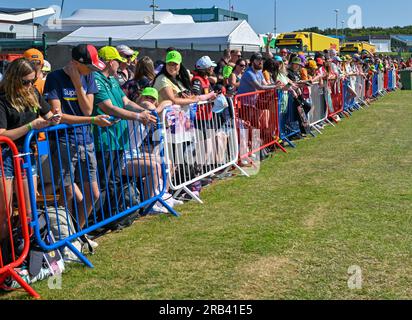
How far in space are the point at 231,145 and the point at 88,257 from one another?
156 inches

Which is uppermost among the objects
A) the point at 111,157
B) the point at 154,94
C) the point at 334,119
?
the point at 154,94

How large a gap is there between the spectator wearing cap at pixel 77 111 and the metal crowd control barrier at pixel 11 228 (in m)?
0.70

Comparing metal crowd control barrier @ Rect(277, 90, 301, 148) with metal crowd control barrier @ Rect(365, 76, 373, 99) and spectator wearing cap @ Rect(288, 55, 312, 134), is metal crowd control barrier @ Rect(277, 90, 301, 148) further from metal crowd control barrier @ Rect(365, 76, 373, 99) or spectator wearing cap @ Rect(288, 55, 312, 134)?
metal crowd control barrier @ Rect(365, 76, 373, 99)

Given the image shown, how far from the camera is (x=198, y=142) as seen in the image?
7.68 meters

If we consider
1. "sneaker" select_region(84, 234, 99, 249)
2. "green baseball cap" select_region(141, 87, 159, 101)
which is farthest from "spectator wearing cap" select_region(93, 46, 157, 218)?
"sneaker" select_region(84, 234, 99, 249)

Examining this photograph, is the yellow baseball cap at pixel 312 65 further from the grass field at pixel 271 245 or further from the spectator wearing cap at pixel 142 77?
the spectator wearing cap at pixel 142 77

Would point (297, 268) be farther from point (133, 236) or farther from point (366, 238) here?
point (133, 236)

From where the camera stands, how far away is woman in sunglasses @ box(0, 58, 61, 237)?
448 centimetres

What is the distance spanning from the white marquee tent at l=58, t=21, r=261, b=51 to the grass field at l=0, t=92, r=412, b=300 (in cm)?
2457

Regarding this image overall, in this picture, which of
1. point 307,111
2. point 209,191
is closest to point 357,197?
point 209,191

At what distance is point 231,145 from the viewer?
865 cm

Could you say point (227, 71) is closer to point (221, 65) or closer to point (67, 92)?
point (221, 65)

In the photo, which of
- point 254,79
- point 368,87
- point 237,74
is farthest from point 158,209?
point 368,87
